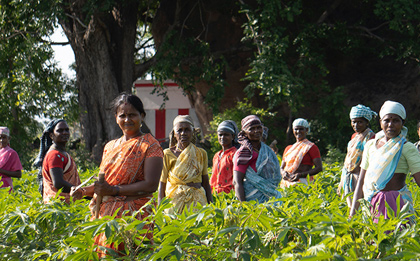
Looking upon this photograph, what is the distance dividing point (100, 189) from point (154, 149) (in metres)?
0.45

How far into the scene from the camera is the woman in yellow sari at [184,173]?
5.42 meters

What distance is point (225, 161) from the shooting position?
21.2ft

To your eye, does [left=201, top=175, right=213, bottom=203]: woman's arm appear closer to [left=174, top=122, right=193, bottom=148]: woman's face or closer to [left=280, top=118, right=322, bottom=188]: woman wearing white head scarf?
[left=174, top=122, right=193, bottom=148]: woman's face

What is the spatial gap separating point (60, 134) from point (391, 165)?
10.1ft

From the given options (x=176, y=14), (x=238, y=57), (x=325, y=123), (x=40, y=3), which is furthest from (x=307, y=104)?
(x=40, y=3)

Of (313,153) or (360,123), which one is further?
(313,153)

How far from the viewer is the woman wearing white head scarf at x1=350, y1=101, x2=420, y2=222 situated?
439 centimetres

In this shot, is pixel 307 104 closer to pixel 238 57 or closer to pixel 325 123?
pixel 325 123

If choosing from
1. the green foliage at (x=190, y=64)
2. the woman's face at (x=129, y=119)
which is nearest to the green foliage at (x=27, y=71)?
the green foliage at (x=190, y=64)

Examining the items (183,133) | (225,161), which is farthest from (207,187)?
(225,161)

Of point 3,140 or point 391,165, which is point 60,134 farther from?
point 391,165

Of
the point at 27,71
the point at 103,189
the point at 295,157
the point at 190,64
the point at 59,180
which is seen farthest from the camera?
the point at 190,64

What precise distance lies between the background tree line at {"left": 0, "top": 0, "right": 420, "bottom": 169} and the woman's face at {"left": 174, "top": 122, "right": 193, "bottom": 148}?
7774mm

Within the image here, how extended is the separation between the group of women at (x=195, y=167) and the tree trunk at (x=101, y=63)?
8.70m
